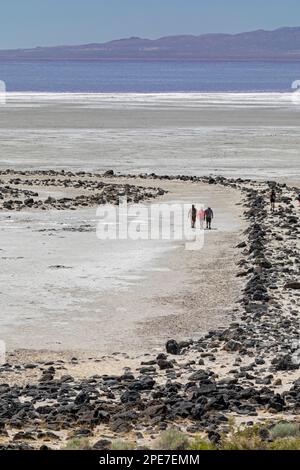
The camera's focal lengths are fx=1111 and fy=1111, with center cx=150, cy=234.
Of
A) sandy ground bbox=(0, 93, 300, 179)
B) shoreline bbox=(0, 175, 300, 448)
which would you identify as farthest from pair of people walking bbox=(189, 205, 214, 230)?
sandy ground bbox=(0, 93, 300, 179)

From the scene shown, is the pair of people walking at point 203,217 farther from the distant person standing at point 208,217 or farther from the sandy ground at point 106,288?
the sandy ground at point 106,288

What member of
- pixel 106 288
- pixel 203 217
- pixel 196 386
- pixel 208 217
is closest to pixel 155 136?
pixel 203 217

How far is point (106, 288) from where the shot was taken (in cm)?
2567

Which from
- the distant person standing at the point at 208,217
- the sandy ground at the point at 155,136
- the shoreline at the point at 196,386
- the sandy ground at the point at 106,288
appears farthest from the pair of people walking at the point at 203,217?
the sandy ground at the point at 155,136

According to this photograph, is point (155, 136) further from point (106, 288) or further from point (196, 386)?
point (196, 386)

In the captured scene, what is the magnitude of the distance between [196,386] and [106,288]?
9.13 m

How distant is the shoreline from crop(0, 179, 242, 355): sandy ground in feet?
3.13

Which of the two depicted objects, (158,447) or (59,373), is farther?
(59,373)

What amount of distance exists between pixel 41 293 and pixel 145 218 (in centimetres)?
1298

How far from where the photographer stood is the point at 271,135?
7494 centimetres

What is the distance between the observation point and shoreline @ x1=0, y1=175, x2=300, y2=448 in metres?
14.7

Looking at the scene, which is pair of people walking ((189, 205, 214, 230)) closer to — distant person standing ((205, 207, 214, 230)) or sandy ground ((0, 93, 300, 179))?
distant person standing ((205, 207, 214, 230))

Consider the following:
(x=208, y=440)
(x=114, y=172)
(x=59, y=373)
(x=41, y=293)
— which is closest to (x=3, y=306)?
(x=41, y=293)
